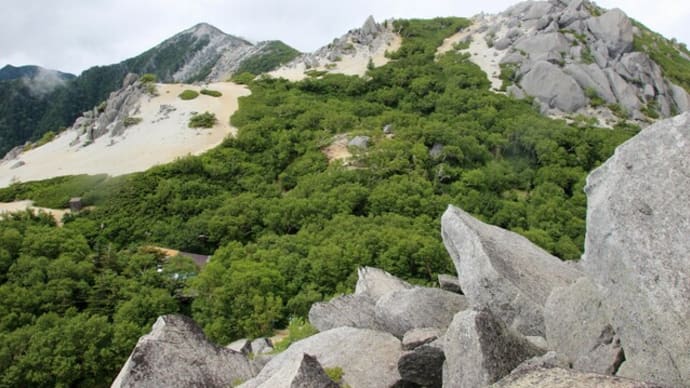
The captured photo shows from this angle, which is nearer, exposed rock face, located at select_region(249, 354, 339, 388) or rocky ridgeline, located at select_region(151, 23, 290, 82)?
exposed rock face, located at select_region(249, 354, 339, 388)

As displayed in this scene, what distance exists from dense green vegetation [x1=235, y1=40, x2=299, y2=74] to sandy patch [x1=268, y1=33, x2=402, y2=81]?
47.1 metres

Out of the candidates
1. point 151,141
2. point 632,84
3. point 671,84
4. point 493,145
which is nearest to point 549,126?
point 493,145

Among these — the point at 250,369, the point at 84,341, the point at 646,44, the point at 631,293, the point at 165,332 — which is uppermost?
the point at 646,44

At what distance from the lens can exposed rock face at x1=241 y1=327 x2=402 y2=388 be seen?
33.6 ft

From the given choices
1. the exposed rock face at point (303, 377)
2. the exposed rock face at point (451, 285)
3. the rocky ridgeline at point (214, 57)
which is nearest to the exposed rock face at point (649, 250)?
the exposed rock face at point (303, 377)

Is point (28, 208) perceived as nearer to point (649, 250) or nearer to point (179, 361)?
point (179, 361)

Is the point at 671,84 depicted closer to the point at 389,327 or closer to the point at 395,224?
the point at 395,224

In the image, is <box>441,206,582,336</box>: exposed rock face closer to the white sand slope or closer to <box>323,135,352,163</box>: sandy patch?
<box>323,135,352,163</box>: sandy patch

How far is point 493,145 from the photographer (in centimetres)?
5741

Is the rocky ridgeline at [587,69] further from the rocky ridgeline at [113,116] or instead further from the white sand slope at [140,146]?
the rocky ridgeline at [113,116]

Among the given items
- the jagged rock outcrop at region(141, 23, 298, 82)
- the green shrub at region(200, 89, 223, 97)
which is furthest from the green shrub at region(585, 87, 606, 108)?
the jagged rock outcrop at region(141, 23, 298, 82)

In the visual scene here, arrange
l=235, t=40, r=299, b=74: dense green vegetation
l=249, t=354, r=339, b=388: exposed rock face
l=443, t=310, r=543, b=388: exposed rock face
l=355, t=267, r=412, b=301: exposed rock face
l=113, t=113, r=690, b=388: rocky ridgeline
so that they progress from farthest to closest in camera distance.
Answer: l=235, t=40, r=299, b=74: dense green vegetation < l=355, t=267, r=412, b=301: exposed rock face < l=249, t=354, r=339, b=388: exposed rock face < l=443, t=310, r=543, b=388: exposed rock face < l=113, t=113, r=690, b=388: rocky ridgeline

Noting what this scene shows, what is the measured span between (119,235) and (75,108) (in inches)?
5695

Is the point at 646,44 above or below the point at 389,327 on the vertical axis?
above
